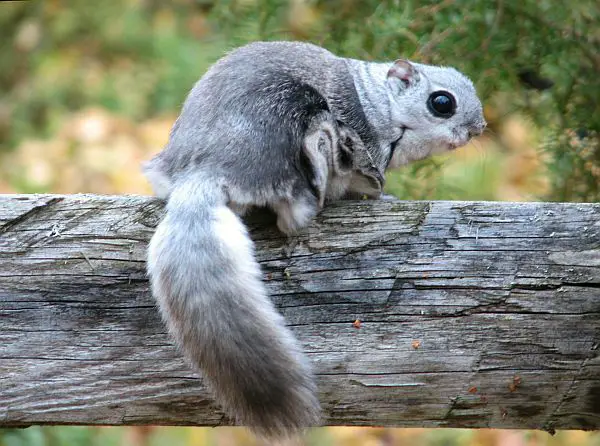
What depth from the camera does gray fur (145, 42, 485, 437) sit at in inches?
67.6

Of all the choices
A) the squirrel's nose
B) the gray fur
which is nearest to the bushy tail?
the gray fur

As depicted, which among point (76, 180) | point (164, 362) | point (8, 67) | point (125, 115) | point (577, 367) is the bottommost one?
point (577, 367)

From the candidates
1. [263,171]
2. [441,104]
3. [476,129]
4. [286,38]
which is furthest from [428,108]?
[286,38]

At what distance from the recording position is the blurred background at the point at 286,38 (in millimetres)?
2740

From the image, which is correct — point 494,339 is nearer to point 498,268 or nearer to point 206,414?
point 498,268

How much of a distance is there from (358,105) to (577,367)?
86 centimetres

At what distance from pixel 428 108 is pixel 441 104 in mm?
35

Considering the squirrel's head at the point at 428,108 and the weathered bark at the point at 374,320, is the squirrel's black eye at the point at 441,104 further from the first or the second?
the weathered bark at the point at 374,320

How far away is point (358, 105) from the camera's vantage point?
2.35m

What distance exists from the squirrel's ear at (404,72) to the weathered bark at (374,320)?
569mm

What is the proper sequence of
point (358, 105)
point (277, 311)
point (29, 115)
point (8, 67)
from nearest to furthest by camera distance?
point (277, 311), point (358, 105), point (29, 115), point (8, 67)

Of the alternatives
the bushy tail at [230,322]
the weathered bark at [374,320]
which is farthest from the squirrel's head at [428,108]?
the bushy tail at [230,322]

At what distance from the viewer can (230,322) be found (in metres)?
1.73

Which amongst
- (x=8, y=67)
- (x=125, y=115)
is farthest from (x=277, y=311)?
(x=8, y=67)
